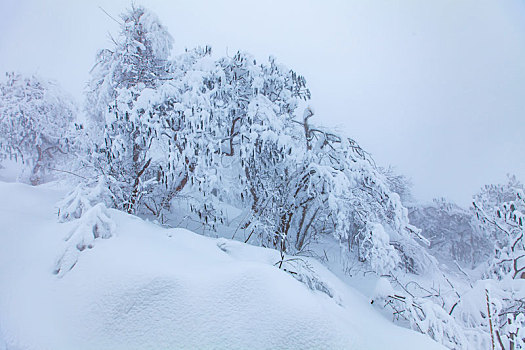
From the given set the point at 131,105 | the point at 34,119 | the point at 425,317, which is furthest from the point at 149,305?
the point at 34,119

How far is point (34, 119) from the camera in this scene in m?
15.2

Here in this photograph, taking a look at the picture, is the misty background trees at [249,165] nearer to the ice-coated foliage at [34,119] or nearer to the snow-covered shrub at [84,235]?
the snow-covered shrub at [84,235]

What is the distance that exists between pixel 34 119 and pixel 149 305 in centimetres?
1975

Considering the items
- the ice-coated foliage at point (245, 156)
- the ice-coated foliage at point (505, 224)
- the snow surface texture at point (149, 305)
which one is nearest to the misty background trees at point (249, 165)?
the ice-coated foliage at point (245, 156)

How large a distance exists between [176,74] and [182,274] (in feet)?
19.9

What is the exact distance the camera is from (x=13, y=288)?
5.72 feet

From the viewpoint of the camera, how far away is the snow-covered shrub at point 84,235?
1.90 m

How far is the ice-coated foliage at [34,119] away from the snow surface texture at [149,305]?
1540 centimetres

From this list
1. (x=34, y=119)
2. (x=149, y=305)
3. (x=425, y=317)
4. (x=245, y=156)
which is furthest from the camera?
(x=34, y=119)

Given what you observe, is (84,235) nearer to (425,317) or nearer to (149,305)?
(149,305)

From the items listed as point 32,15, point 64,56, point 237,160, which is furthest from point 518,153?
point 32,15

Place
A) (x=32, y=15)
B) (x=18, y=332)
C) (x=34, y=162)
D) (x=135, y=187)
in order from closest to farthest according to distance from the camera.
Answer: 1. (x=18, y=332)
2. (x=135, y=187)
3. (x=34, y=162)
4. (x=32, y=15)

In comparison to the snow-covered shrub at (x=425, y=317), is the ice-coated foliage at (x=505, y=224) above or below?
above

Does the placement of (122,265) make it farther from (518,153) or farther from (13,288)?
(518,153)
